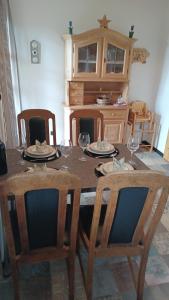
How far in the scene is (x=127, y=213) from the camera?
3.64ft

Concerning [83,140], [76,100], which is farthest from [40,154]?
[76,100]

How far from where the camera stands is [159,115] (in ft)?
11.7

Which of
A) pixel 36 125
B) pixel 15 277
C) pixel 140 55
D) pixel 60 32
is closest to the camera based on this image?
pixel 15 277

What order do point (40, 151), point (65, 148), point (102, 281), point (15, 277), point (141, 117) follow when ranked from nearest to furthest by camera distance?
point (15, 277), point (102, 281), point (40, 151), point (65, 148), point (141, 117)

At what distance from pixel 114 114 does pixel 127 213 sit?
2.27 metres

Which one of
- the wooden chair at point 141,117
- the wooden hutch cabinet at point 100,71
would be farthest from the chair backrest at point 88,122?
the wooden chair at point 141,117

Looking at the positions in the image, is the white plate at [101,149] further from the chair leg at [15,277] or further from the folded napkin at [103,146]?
the chair leg at [15,277]

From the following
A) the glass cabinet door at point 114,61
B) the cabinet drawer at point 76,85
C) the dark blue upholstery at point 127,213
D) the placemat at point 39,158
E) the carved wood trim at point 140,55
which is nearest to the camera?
the dark blue upholstery at point 127,213

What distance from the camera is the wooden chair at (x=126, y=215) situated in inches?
38.8

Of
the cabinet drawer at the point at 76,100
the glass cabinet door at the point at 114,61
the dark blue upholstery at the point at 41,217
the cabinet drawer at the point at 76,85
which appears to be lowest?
the dark blue upholstery at the point at 41,217

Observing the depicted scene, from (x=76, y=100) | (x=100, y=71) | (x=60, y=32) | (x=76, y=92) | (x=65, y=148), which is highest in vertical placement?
(x=60, y=32)

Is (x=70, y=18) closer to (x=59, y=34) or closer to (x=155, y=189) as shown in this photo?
(x=59, y=34)

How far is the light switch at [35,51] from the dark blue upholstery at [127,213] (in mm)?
2674

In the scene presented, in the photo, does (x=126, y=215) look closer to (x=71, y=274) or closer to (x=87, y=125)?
(x=71, y=274)
